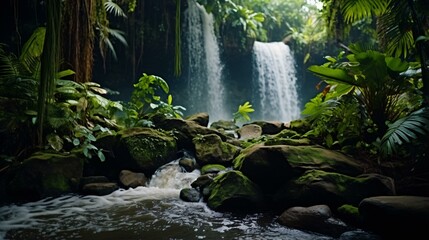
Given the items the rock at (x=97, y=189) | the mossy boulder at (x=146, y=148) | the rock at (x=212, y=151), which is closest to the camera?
the rock at (x=97, y=189)

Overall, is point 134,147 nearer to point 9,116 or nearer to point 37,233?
point 9,116

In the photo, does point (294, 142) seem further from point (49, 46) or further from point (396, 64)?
point (49, 46)

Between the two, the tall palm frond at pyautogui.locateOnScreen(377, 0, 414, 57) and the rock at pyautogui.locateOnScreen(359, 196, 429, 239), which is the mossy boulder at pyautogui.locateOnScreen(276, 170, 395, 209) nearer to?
the rock at pyautogui.locateOnScreen(359, 196, 429, 239)

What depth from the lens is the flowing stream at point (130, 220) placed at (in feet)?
9.55

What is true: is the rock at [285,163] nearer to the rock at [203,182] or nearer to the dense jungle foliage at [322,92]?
the dense jungle foliage at [322,92]

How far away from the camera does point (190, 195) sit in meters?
4.18

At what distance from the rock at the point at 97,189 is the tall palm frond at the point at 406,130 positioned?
139 inches

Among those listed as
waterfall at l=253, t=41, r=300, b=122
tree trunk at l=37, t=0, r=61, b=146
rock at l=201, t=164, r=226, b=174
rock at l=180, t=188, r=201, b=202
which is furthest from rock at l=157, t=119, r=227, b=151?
waterfall at l=253, t=41, r=300, b=122

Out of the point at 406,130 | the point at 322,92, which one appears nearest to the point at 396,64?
the point at 406,130

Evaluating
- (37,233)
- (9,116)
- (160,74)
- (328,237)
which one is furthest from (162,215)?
(160,74)

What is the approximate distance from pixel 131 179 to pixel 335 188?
3.01 m

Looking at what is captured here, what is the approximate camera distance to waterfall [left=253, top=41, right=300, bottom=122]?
14.6 m

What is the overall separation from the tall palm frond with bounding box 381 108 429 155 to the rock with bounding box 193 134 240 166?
283 centimetres

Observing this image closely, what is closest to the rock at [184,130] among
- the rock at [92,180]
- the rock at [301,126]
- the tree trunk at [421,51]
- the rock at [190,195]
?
the rock at [301,126]
